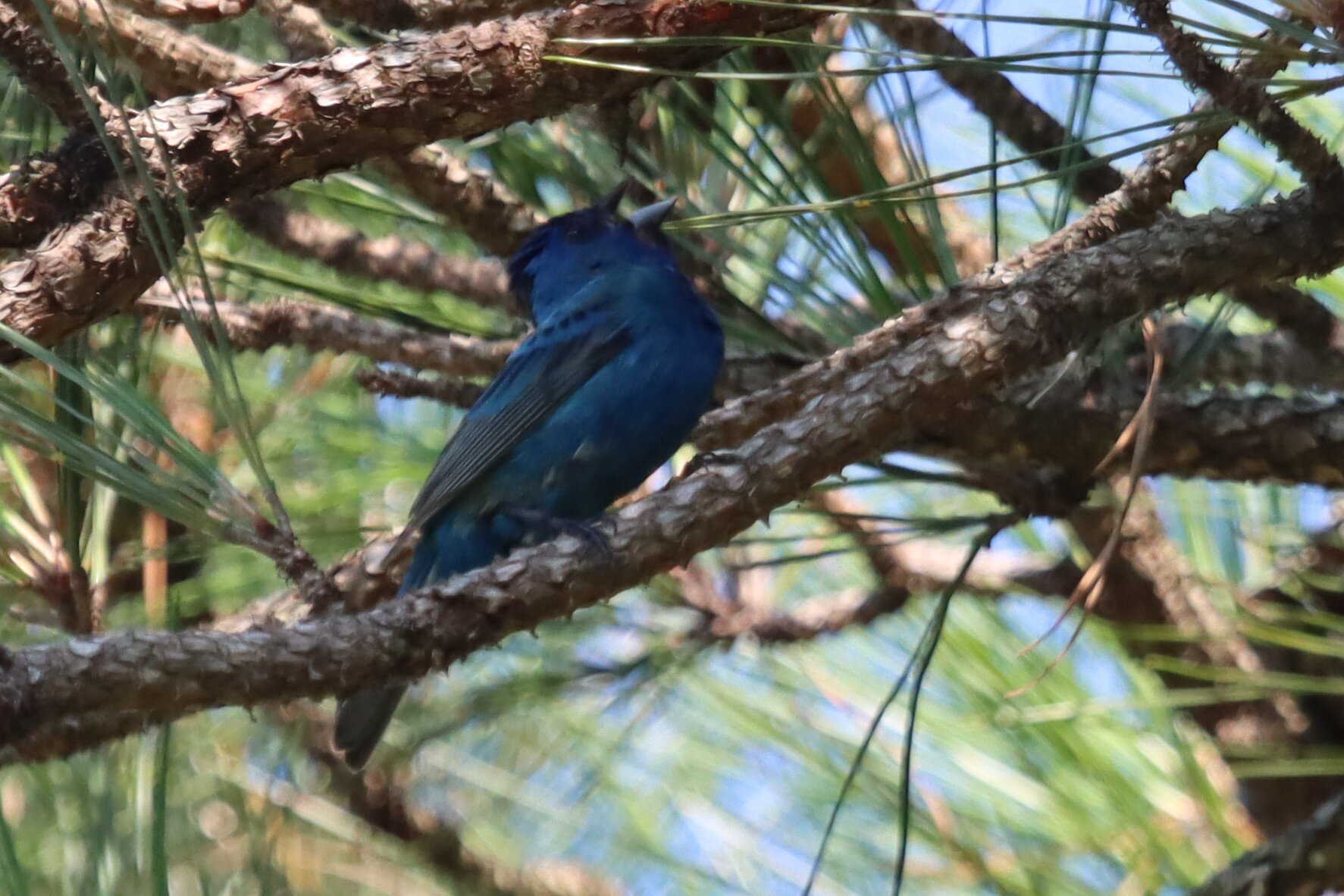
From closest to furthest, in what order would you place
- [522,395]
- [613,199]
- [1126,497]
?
1. [1126,497]
2. [522,395]
3. [613,199]

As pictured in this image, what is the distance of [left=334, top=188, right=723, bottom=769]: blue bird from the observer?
9.50 ft

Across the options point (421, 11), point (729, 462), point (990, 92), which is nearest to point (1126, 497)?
point (729, 462)

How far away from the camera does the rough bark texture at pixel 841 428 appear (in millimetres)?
1604

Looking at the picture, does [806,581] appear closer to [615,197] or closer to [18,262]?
[615,197]

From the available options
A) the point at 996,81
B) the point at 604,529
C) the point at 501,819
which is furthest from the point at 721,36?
the point at 501,819

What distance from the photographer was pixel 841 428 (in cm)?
186

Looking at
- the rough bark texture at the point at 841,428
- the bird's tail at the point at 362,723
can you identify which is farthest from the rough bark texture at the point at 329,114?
the bird's tail at the point at 362,723

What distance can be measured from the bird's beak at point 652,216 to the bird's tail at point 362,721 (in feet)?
3.48

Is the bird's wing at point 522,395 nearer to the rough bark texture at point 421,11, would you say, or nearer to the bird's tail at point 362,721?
the bird's tail at point 362,721

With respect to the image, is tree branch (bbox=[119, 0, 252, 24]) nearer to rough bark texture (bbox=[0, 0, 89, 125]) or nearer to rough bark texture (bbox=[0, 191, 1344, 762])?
rough bark texture (bbox=[0, 0, 89, 125])

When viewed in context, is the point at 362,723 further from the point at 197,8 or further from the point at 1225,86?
the point at 1225,86

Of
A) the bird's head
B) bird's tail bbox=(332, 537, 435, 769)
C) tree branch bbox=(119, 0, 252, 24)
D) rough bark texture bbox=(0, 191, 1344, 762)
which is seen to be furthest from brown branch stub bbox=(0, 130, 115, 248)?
the bird's head

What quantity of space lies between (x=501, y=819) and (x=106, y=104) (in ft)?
7.57

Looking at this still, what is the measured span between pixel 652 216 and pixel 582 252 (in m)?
0.27
